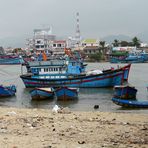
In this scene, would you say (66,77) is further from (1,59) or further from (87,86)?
(1,59)

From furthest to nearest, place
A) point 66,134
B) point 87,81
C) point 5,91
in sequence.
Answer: point 87,81, point 5,91, point 66,134

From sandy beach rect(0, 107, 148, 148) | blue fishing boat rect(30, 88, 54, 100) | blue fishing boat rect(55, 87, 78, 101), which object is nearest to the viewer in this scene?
sandy beach rect(0, 107, 148, 148)

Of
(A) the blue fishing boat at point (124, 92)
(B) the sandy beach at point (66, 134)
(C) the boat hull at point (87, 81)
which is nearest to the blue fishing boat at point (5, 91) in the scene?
(C) the boat hull at point (87, 81)

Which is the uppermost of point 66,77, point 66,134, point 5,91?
point 66,134

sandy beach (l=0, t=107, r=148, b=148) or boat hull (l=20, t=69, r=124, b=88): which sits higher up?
sandy beach (l=0, t=107, r=148, b=148)

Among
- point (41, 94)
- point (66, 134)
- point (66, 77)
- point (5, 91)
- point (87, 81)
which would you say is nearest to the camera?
point (66, 134)

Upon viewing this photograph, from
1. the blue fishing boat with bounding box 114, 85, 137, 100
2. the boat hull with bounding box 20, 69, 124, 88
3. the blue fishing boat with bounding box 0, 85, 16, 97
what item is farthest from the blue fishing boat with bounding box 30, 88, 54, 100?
the boat hull with bounding box 20, 69, 124, 88

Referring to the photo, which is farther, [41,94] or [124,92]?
[41,94]

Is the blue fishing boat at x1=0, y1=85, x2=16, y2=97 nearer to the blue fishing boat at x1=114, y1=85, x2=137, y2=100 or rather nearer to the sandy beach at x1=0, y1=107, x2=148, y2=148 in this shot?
the blue fishing boat at x1=114, y1=85, x2=137, y2=100

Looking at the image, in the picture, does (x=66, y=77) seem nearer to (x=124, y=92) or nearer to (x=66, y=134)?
(x=124, y=92)

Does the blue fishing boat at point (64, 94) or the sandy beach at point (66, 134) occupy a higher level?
the sandy beach at point (66, 134)

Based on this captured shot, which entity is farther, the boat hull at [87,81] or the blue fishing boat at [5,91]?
the boat hull at [87,81]

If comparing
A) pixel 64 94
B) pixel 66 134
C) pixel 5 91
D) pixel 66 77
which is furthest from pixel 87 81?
pixel 66 134

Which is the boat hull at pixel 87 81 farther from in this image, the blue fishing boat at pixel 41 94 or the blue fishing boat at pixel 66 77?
the blue fishing boat at pixel 41 94
